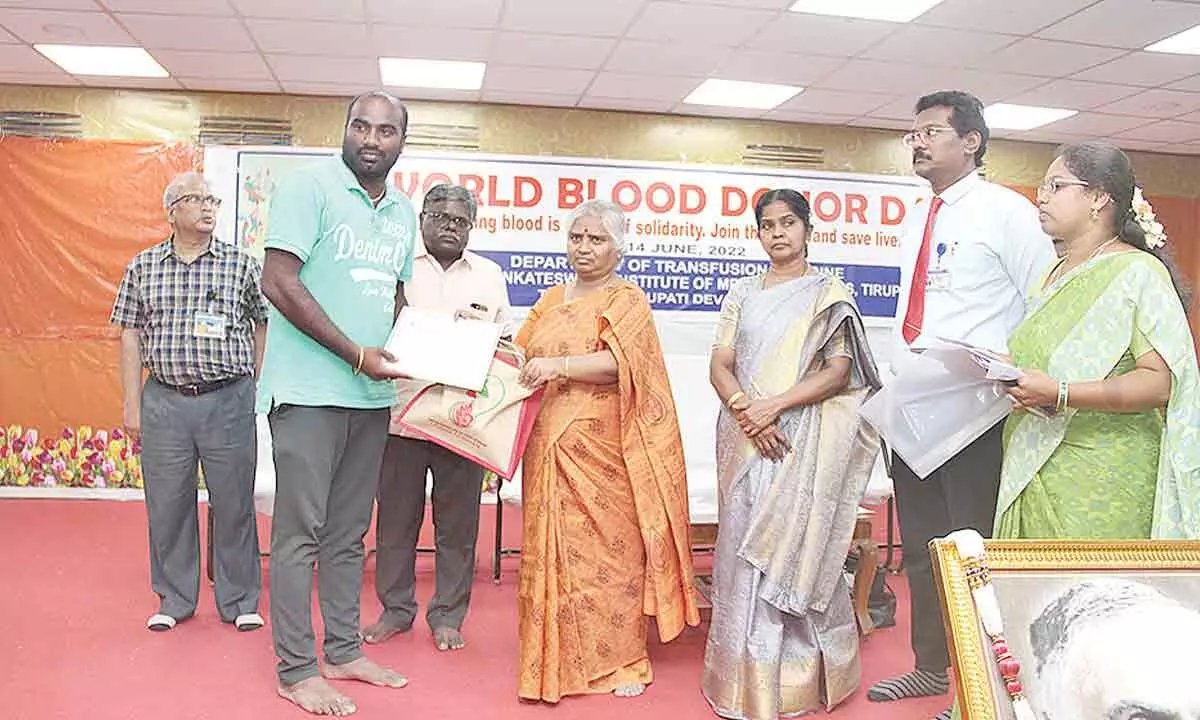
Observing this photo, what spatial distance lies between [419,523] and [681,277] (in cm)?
362

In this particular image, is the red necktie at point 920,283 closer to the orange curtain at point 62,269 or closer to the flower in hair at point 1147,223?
the flower in hair at point 1147,223

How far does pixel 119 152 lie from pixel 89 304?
38.5 inches

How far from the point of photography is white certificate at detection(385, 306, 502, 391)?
2.64m

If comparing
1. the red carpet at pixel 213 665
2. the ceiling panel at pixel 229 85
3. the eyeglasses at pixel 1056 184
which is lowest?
the red carpet at pixel 213 665

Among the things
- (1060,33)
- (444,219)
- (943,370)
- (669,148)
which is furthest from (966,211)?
(669,148)

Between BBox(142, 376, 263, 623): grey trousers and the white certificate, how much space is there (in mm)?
1062

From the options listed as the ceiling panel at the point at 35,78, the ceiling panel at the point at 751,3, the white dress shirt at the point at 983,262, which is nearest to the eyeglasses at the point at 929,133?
the white dress shirt at the point at 983,262

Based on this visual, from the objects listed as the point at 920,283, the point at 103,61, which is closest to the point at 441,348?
the point at 920,283

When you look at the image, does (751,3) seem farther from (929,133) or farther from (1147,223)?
(1147,223)

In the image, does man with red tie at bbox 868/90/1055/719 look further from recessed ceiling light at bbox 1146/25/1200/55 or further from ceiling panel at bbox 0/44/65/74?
ceiling panel at bbox 0/44/65/74

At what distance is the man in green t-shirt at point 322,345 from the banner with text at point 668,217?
3705mm

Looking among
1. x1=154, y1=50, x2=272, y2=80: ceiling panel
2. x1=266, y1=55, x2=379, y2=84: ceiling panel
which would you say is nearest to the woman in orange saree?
x1=266, y1=55, x2=379, y2=84: ceiling panel

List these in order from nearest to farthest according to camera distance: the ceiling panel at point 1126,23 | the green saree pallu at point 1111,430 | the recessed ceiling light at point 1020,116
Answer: the green saree pallu at point 1111,430 → the ceiling panel at point 1126,23 → the recessed ceiling light at point 1020,116

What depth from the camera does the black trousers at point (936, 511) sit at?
2643 millimetres
